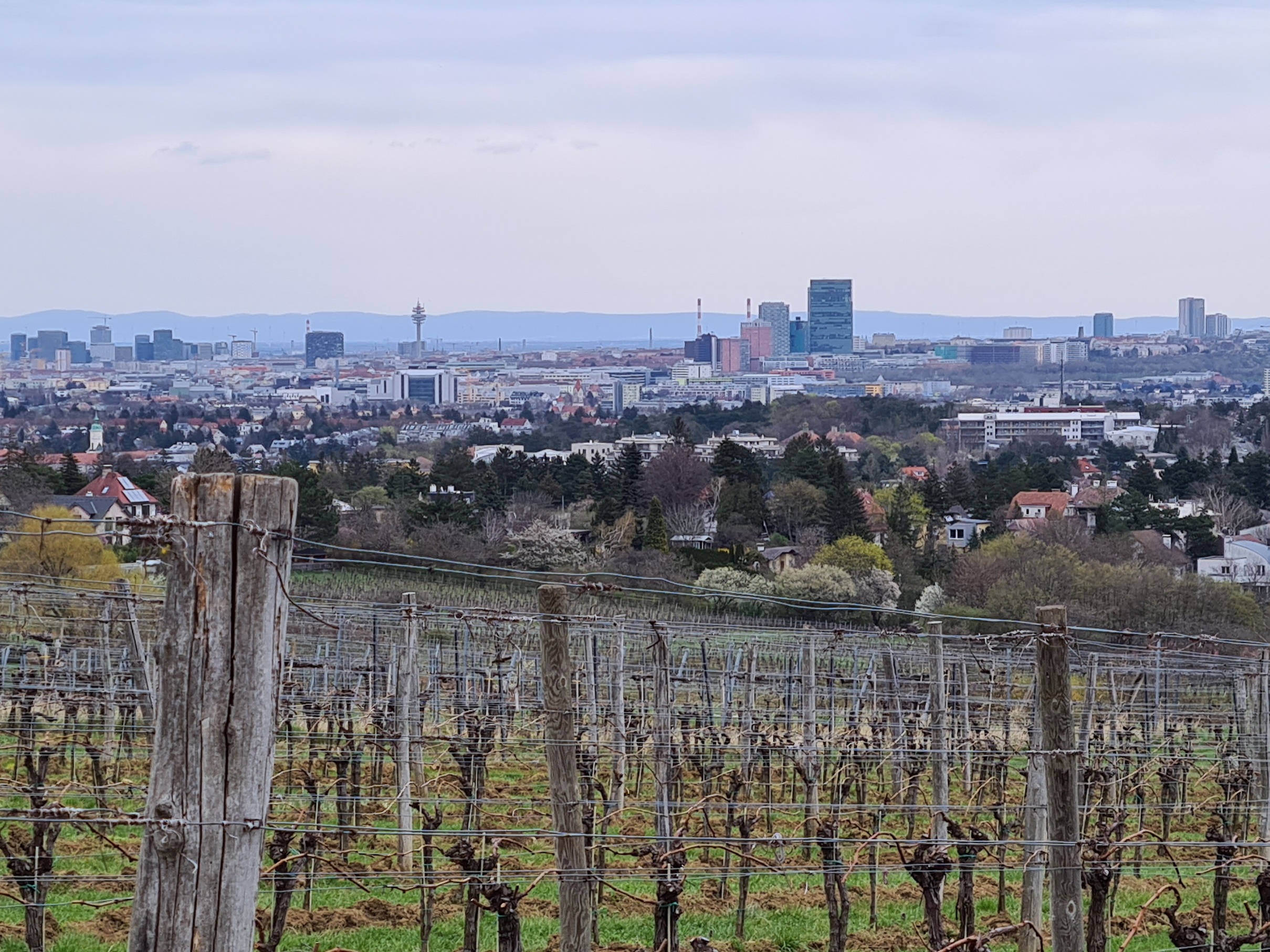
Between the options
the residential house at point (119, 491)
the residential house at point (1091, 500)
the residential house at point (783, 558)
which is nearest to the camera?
the residential house at point (783, 558)

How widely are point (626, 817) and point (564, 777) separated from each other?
6534mm

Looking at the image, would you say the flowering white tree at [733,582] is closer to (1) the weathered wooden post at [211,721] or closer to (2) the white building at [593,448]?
(1) the weathered wooden post at [211,721]

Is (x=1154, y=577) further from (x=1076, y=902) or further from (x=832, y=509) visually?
(x=1076, y=902)

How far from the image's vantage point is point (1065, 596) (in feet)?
105

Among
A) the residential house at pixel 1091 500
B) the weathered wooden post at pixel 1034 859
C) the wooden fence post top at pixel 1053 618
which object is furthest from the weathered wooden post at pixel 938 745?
the residential house at pixel 1091 500

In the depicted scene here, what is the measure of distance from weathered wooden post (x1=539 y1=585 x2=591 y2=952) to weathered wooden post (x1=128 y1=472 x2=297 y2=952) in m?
1.51

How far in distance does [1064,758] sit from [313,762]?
26.5 ft

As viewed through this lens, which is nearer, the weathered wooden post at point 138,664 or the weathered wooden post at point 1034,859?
the weathered wooden post at point 1034,859

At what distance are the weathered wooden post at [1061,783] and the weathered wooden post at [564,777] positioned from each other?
4.86 feet

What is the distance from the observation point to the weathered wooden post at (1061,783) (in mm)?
4945

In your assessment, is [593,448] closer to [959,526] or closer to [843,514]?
[959,526]

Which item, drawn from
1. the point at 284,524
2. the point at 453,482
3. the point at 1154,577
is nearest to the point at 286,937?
the point at 284,524

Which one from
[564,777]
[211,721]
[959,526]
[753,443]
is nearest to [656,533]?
[959,526]

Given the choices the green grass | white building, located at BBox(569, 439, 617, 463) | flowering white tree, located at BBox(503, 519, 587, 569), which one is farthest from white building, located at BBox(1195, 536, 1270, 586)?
white building, located at BBox(569, 439, 617, 463)
